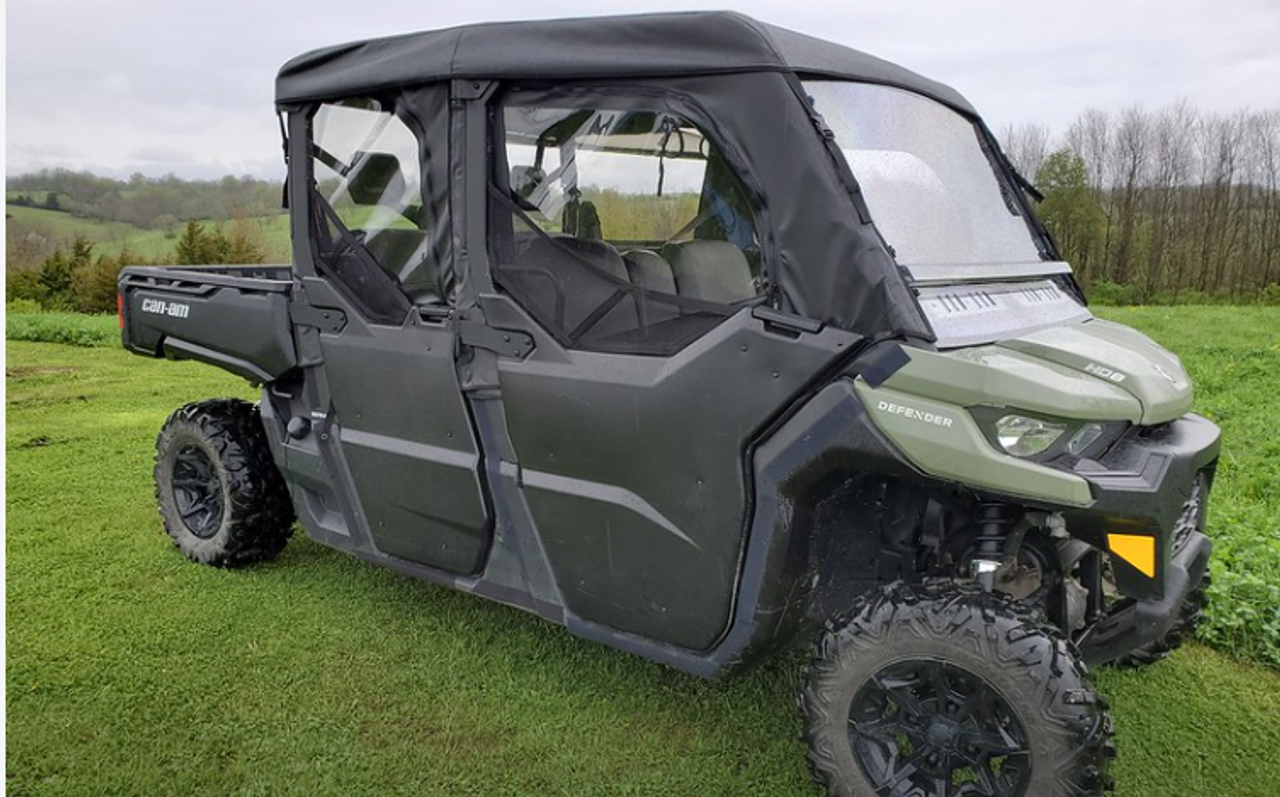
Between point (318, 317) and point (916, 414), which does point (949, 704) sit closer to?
point (916, 414)

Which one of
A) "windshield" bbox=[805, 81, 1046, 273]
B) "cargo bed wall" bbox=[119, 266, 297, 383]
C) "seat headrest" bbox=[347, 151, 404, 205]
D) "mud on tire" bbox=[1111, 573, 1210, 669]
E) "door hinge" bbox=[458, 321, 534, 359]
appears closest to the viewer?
"windshield" bbox=[805, 81, 1046, 273]

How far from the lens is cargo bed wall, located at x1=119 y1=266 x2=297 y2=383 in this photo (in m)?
3.89

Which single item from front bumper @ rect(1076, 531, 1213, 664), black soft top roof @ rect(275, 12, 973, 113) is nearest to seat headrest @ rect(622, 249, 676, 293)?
black soft top roof @ rect(275, 12, 973, 113)

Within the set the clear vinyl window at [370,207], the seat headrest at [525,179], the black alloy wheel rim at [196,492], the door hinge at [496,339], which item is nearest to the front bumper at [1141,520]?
the door hinge at [496,339]

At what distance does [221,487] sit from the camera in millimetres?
4449

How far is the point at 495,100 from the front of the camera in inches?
121

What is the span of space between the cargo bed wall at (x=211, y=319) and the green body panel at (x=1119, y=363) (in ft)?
8.65

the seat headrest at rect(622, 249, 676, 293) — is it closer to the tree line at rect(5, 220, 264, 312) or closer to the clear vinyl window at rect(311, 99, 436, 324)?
the clear vinyl window at rect(311, 99, 436, 324)

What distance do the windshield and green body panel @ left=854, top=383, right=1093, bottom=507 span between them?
1.49 feet

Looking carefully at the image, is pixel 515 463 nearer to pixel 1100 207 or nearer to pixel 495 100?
pixel 495 100

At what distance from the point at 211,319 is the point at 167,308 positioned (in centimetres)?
38

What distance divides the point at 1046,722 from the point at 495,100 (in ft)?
7.48

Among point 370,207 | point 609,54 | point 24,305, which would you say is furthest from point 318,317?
point 24,305

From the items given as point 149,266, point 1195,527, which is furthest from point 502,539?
point 149,266
